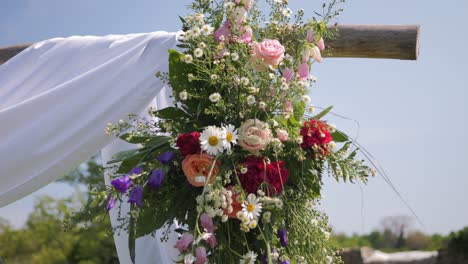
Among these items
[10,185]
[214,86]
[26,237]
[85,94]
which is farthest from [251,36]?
[26,237]

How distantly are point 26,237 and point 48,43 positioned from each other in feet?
17.2

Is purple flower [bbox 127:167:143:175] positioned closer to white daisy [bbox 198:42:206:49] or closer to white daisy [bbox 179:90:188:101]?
white daisy [bbox 179:90:188:101]

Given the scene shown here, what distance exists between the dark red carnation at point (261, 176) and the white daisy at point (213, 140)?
3.8 inches

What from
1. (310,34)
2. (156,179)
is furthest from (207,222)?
(310,34)

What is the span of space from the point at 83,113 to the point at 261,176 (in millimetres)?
1141

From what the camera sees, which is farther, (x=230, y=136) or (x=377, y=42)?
(x=377, y=42)

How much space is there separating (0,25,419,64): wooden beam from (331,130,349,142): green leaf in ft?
2.40

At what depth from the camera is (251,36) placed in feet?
5.82

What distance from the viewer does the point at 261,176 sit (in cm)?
157

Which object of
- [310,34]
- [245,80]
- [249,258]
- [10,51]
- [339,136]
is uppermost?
[310,34]

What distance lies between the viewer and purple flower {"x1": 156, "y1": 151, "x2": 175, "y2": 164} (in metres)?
1.61

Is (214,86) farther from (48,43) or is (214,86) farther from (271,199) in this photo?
(48,43)

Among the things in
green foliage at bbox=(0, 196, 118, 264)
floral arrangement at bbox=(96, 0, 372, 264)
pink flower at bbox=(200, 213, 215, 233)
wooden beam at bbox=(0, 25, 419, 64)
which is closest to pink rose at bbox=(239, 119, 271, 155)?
floral arrangement at bbox=(96, 0, 372, 264)

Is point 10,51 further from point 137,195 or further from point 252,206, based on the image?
point 252,206
